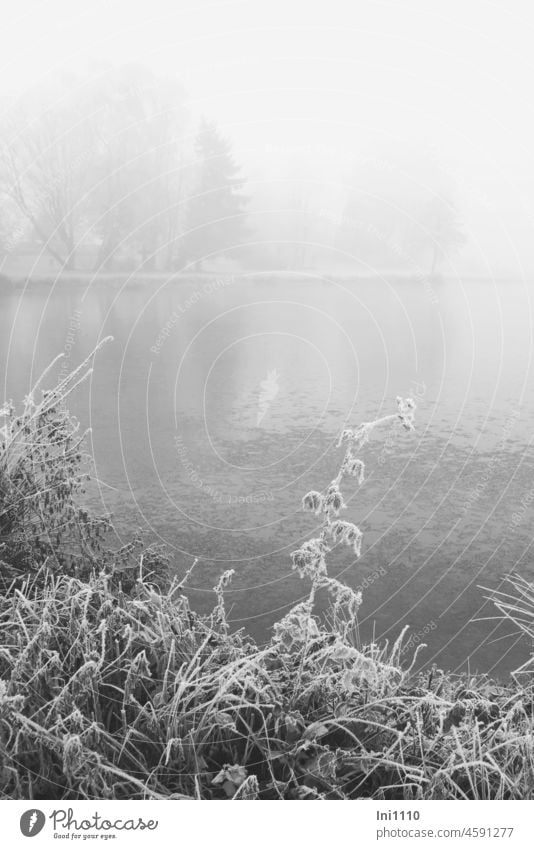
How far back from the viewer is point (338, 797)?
150 inches

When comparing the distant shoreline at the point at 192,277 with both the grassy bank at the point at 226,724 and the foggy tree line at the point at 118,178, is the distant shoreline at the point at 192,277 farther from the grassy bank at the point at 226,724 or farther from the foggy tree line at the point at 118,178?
the grassy bank at the point at 226,724

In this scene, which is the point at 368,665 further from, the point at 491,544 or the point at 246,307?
the point at 246,307

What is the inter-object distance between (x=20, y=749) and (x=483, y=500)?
358 inches

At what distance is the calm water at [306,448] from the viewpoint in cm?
870

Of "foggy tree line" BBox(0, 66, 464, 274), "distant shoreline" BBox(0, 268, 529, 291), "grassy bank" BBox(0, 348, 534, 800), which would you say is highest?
"foggy tree line" BBox(0, 66, 464, 274)

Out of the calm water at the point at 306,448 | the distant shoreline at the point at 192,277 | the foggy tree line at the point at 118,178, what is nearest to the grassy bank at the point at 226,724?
the calm water at the point at 306,448

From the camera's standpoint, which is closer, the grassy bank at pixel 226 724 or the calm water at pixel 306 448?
the grassy bank at pixel 226 724

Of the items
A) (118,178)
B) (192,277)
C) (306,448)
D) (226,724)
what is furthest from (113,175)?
(226,724)

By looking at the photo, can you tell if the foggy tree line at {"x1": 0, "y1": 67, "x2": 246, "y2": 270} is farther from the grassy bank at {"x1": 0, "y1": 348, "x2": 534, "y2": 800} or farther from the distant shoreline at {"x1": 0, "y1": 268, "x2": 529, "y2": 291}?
the grassy bank at {"x1": 0, "y1": 348, "x2": 534, "y2": 800}

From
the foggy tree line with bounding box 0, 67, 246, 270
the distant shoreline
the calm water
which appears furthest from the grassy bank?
the foggy tree line with bounding box 0, 67, 246, 270

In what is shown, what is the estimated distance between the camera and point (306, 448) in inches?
548

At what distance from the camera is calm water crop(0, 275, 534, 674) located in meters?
8.70

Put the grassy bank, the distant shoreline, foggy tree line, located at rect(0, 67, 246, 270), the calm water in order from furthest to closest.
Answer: foggy tree line, located at rect(0, 67, 246, 270), the distant shoreline, the calm water, the grassy bank

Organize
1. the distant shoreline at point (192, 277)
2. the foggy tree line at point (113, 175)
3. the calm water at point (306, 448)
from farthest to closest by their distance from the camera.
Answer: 1. the foggy tree line at point (113, 175)
2. the distant shoreline at point (192, 277)
3. the calm water at point (306, 448)
